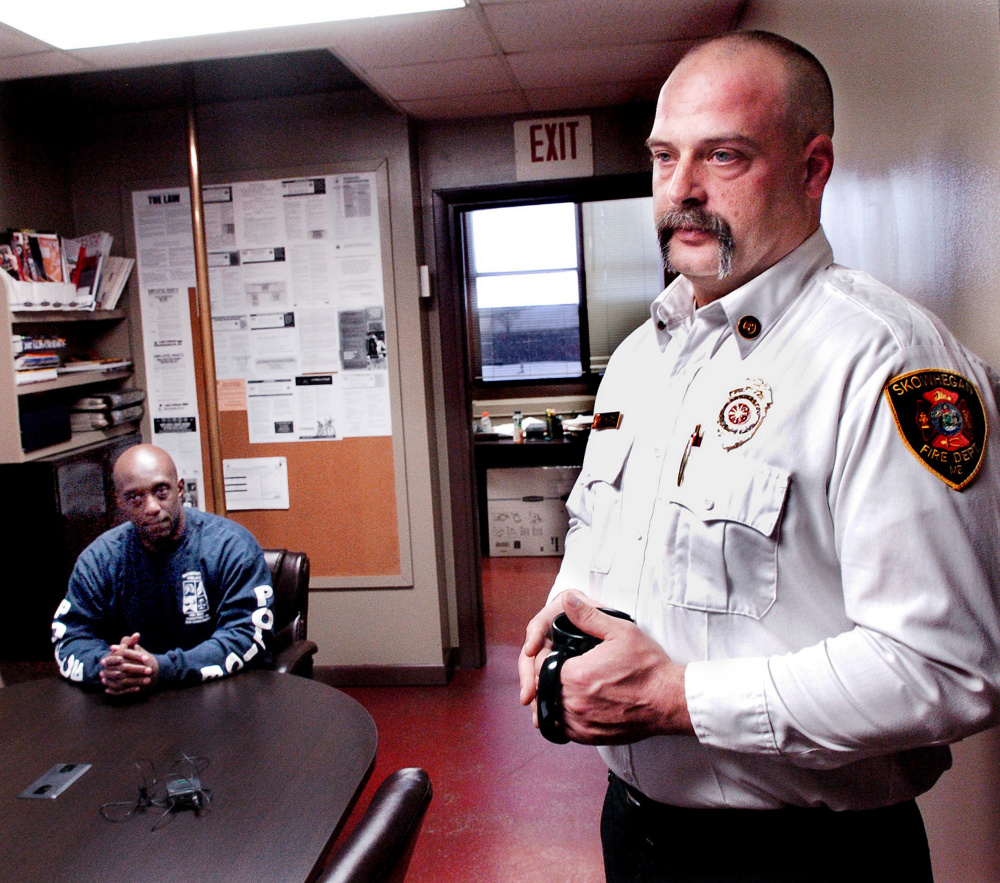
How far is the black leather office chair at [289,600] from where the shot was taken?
105 inches

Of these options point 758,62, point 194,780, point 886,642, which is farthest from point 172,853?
point 758,62

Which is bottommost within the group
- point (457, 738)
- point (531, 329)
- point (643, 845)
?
point (457, 738)

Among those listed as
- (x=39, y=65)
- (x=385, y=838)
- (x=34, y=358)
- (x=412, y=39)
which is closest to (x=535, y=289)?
(x=412, y=39)

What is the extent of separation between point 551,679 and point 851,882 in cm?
41

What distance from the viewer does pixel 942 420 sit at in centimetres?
83

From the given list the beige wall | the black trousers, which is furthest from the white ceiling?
the black trousers

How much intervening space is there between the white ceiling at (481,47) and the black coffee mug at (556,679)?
202cm

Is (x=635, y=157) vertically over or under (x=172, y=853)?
over

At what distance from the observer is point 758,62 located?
1.04 m

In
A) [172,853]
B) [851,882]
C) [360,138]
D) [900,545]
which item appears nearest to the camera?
[900,545]

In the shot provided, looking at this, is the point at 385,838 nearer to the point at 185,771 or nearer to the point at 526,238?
the point at 185,771

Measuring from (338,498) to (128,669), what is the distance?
1.85 metres

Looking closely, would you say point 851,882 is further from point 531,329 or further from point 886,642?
point 531,329

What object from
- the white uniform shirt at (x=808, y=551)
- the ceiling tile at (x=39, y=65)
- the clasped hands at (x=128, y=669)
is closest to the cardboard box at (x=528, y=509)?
the ceiling tile at (x=39, y=65)
